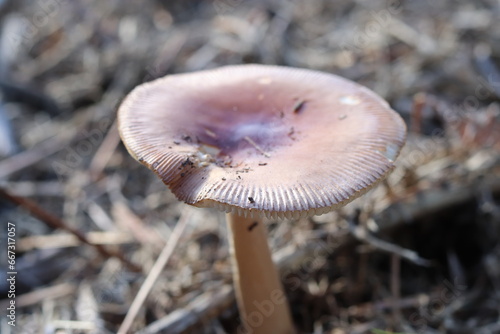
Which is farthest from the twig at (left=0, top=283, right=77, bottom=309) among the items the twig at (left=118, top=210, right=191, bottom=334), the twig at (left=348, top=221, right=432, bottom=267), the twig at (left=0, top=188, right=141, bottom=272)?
the twig at (left=348, top=221, right=432, bottom=267)

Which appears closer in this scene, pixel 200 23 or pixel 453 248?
pixel 453 248

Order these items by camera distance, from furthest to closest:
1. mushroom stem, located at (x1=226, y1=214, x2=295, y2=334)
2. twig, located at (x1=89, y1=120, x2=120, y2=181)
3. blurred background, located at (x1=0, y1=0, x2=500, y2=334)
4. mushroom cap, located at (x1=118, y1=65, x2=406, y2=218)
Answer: twig, located at (x1=89, y1=120, x2=120, y2=181) < blurred background, located at (x1=0, y1=0, x2=500, y2=334) < mushroom stem, located at (x1=226, y1=214, x2=295, y2=334) < mushroom cap, located at (x1=118, y1=65, x2=406, y2=218)

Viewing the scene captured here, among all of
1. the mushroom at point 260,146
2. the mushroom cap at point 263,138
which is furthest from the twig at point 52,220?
the mushroom cap at point 263,138

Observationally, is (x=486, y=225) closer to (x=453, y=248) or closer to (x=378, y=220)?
(x=453, y=248)

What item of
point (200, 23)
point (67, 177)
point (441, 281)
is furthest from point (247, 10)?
point (441, 281)

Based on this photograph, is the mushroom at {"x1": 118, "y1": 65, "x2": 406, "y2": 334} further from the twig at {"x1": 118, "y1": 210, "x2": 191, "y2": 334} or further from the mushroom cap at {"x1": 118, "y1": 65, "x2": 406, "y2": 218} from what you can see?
the twig at {"x1": 118, "y1": 210, "x2": 191, "y2": 334}

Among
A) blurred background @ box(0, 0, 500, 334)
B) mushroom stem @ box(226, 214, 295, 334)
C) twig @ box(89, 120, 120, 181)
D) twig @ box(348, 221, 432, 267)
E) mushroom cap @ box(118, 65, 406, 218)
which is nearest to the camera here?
mushroom cap @ box(118, 65, 406, 218)
